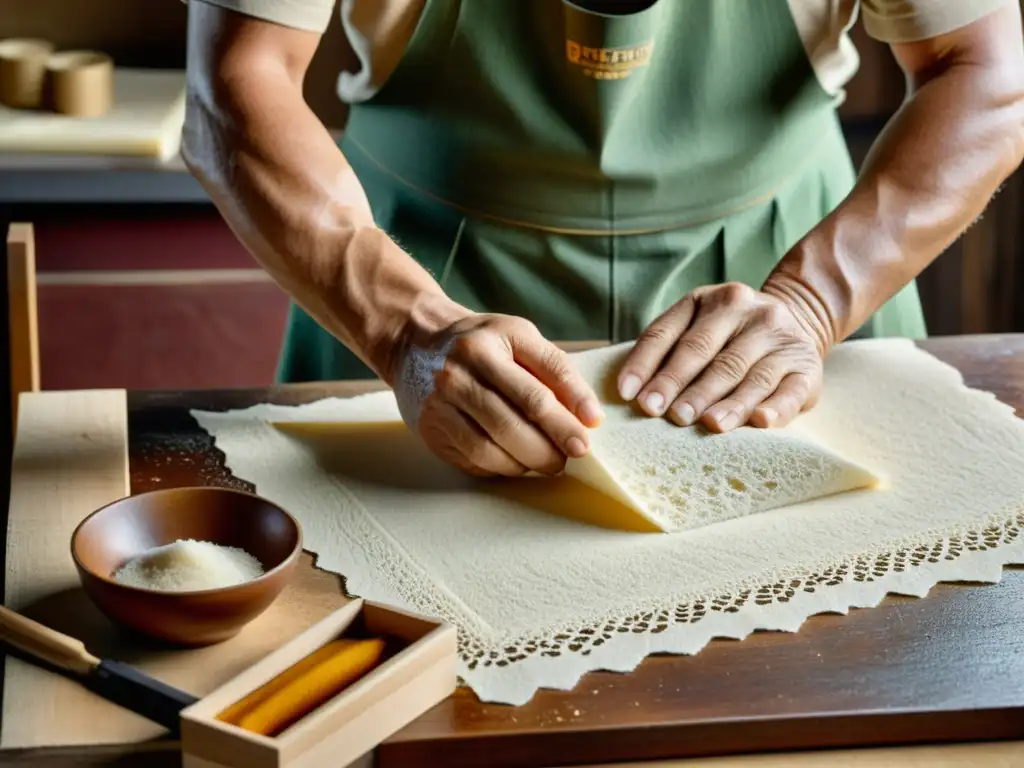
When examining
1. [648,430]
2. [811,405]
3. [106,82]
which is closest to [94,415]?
[648,430]

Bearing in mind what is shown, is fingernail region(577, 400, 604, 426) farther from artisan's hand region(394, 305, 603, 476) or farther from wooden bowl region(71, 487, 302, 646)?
wooden bowl region(71, 487, 302, 646)

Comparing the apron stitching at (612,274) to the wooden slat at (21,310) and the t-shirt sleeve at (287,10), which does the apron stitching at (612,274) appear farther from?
the wooden slat at (21,310)

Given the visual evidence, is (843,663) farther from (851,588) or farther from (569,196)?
(569,196)

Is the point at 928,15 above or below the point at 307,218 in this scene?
above

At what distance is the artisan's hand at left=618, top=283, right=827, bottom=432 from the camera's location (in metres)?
1.25

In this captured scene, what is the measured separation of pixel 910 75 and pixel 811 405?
1.63 ft

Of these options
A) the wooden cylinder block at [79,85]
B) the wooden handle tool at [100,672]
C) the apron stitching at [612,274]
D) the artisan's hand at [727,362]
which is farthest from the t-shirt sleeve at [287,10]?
the wooden cylinder block at [79,85]

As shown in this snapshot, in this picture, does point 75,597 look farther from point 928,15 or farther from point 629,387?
point 928,15

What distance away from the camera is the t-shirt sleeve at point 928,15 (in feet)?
4.99

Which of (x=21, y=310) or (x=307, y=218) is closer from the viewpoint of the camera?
(x=307, y=218)

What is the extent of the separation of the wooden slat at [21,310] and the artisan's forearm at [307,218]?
14.1 inches

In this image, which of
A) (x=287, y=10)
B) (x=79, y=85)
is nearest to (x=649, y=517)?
(x=287, y=10)

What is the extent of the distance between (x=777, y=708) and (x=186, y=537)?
0.44 metres

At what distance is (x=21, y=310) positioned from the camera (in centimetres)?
167
